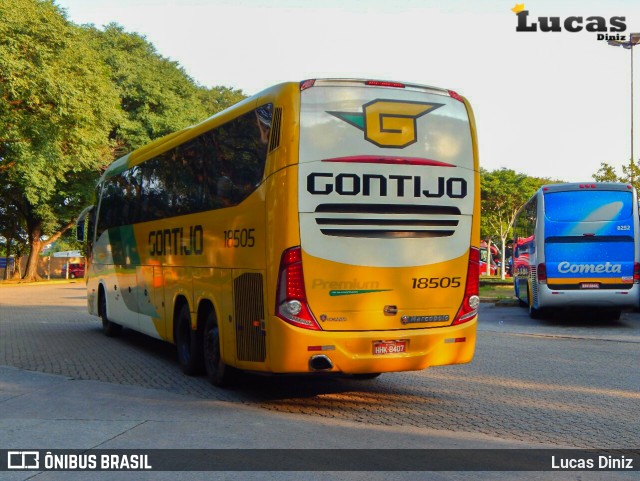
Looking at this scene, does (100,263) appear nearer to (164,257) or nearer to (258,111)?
(164,257)

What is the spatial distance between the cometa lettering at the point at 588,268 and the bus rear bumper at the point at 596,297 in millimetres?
448

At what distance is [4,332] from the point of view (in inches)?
668

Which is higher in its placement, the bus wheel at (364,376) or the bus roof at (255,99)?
the bus roof at (255,99)

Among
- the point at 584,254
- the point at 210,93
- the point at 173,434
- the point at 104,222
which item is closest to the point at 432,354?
the point at 173,434

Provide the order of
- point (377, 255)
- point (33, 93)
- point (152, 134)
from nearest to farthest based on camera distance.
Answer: point (377, 255)
point (33, 93)
point (152, 134)

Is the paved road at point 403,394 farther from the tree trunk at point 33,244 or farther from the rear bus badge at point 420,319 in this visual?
the tree trunk at point 33,244

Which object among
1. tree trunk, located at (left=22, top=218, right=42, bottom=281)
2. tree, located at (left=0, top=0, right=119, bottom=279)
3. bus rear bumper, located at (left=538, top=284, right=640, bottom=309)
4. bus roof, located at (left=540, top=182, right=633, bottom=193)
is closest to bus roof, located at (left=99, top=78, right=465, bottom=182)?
bus roof, located at (left=540, top=182, right=633, bottom=193)

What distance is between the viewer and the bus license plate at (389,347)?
8359 millimetres

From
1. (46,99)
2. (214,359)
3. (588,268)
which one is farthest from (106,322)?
(46,99)

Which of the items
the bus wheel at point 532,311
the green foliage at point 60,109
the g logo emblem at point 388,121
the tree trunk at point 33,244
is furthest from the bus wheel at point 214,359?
the tree trunk at point 33,244

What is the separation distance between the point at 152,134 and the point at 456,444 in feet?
140

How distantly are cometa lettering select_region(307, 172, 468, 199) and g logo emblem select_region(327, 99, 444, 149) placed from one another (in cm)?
39

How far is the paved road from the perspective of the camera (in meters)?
7.40

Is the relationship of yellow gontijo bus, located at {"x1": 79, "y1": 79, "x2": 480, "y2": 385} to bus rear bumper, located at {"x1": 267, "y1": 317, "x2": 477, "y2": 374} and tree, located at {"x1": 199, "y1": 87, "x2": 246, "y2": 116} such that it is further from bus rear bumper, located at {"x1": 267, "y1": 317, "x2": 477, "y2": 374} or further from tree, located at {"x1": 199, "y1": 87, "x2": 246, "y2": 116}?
tree, located at {"x1": 199, "y1": 87, "x2": 246, "y2": 116}
